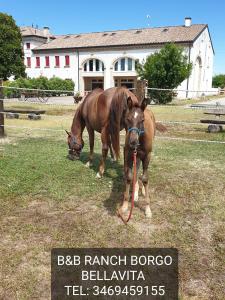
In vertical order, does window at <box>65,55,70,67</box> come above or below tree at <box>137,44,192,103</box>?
above

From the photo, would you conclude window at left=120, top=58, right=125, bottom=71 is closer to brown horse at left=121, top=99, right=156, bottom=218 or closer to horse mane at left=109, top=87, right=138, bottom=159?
horse mane at left=109, top=87, right=138, bottom=159

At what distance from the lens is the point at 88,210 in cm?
471

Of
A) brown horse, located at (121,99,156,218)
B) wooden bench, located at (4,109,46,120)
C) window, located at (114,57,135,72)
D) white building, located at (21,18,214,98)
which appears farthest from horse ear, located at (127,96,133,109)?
window, located at (114,57,135,72)

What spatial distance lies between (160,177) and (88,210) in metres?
2.14

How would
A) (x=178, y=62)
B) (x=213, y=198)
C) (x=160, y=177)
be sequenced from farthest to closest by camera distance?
(x=178, y=62), (x=160, y=177), (x=213, y=198)

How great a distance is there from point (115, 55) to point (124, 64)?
1844 millimetres

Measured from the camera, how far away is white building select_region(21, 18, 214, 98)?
41188mm

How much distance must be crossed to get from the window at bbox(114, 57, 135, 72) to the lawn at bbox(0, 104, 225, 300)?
3795 cm

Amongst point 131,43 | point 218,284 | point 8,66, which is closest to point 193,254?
point 218,284

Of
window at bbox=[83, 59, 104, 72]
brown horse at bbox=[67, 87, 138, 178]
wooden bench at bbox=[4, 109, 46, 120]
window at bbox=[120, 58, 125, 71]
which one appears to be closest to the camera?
brown horse at bbox=[67, 87, 138, 178]

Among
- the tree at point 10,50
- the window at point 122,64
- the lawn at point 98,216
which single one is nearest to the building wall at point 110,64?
the window at point 122,64

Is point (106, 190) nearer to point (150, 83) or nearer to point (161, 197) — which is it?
point (161, 197)

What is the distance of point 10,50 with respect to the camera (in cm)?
2373

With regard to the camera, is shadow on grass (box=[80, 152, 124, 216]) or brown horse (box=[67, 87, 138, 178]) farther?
brown horse (box=[67, 87, 138, 178])
